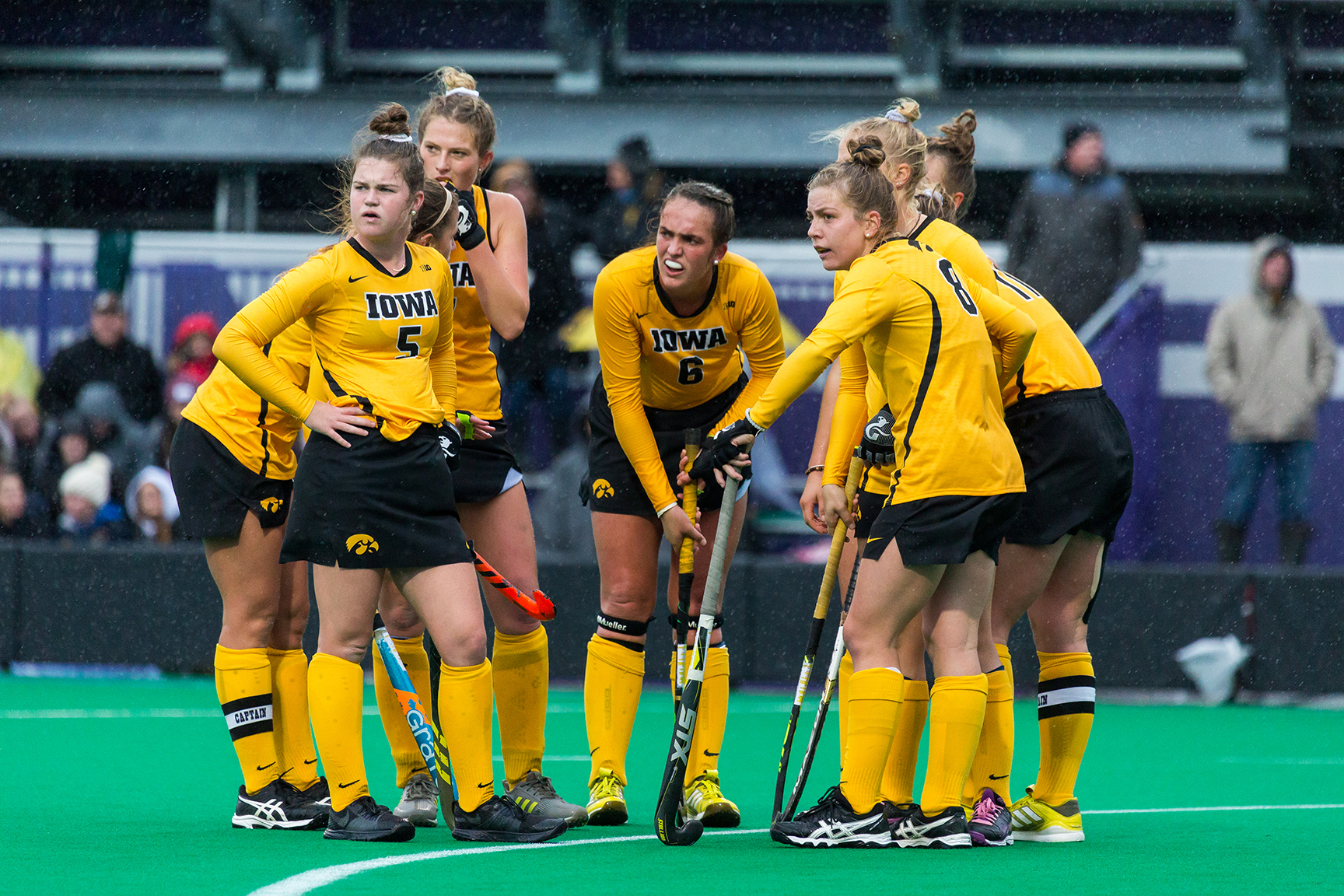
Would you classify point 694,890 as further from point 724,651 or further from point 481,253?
point 481,253

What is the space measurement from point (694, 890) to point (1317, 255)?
7.11 m

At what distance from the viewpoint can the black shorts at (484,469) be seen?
5.02m

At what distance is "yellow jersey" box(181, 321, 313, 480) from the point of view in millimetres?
4836

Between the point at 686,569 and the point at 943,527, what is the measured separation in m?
0.94

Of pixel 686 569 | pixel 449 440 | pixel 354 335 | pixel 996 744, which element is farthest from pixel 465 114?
pixel 996 744

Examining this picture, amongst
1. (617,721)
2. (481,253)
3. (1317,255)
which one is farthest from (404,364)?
(1317,255)

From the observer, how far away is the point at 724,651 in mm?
5172

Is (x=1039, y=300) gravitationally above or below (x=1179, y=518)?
above

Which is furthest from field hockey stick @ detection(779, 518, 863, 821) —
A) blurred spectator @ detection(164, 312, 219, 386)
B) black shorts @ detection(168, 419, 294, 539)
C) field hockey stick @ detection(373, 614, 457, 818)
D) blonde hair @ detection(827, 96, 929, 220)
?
blurred spectator @ detection(164, 312, 219, 386)

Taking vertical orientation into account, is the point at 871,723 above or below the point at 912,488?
below

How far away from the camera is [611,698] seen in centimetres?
517

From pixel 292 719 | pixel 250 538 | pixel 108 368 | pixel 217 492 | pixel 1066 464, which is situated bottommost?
pixel 292 719

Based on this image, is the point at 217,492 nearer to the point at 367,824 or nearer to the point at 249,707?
the point at 249,707

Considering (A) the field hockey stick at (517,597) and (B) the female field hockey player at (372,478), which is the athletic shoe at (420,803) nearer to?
(B) the female field hockey player at (372,478)
